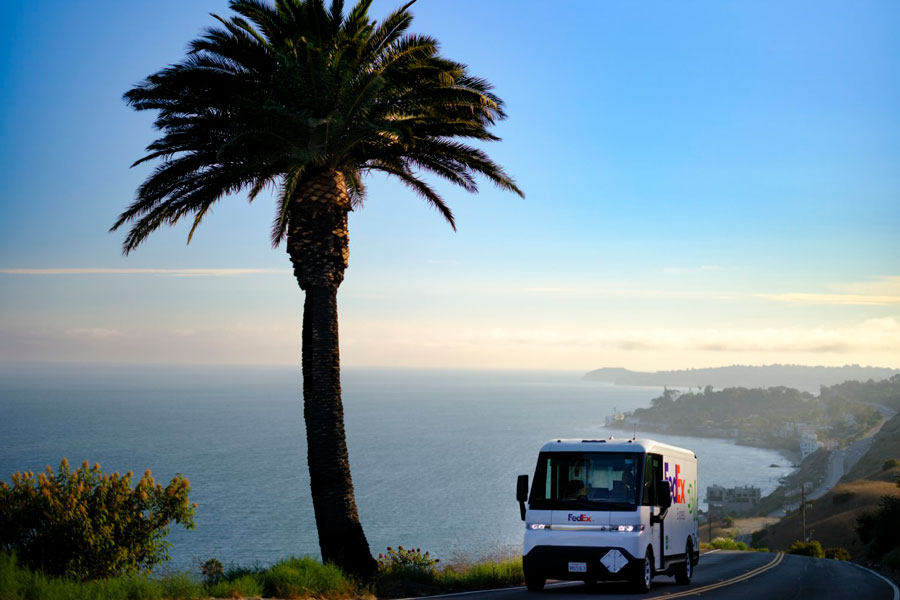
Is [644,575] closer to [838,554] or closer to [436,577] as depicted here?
[436,577]

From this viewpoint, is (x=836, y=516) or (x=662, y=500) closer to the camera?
(x=662, y=500)

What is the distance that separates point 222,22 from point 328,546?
10877 millimetres

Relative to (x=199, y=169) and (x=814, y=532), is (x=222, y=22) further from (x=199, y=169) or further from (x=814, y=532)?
(x=814, y=532)

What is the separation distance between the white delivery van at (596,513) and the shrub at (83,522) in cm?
613

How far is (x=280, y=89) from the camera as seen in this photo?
15414 mm

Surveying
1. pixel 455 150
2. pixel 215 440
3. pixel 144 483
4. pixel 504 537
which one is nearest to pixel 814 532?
pixel 504 537

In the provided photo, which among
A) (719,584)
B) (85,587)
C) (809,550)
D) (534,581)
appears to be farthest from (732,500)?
(85,587)

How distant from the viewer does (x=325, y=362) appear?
16.2 metres

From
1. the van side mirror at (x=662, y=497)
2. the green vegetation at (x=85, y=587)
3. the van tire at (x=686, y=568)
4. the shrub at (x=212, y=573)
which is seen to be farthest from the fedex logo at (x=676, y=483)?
the green vegetation at (x=85, y=587)

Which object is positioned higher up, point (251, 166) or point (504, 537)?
point (251, 166)

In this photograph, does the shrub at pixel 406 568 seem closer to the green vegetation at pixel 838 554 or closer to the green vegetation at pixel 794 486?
the green vegetation at pixel 838 554

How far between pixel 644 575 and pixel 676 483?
3446 mm

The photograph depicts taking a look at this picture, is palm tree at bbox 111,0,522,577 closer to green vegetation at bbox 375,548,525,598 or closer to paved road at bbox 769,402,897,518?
green vegetation at bbox 375,548,525,598

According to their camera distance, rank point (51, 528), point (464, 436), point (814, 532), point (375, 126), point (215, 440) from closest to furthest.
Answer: point (51, 528) → point (375, 126) → point (814, 532) → point (215, 440) → point (464, 436)
